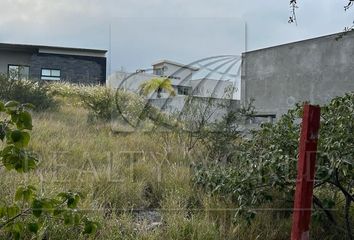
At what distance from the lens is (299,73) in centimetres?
1272

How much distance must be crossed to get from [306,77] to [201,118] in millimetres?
7190

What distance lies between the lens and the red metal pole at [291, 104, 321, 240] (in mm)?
2447

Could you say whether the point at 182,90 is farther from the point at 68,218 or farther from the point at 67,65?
the point at 67,65

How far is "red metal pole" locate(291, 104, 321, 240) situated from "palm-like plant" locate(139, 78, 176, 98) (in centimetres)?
620

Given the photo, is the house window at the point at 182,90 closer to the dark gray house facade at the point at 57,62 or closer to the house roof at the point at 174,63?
the house roof at the point at 174,63

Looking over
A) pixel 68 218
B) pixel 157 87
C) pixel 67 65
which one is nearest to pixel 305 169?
pixel 68 218

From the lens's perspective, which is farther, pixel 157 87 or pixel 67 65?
pixel 67 65

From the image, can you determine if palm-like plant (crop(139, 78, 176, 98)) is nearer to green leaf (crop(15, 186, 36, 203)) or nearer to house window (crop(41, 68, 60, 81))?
green leaf (crop(15, 186, 36, 203))

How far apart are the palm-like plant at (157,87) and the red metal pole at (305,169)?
6198 mm

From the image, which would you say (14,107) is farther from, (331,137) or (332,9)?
(332,9)

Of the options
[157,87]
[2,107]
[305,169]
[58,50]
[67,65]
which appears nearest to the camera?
[2,107]

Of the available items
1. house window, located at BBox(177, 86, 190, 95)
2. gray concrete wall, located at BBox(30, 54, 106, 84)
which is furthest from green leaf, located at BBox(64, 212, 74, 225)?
gray concrete wall, located at BBox(30, 54, 106, 84)

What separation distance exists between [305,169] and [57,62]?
67.7 feet

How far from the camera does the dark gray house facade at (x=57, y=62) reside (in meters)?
21.3
